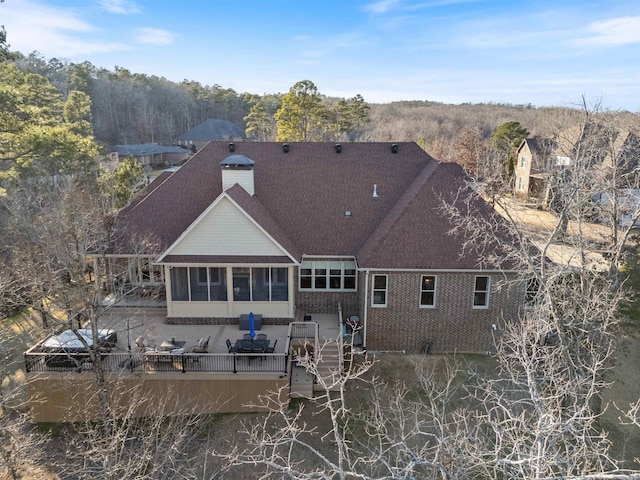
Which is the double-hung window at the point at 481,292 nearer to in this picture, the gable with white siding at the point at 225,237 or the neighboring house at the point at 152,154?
the gable with white siding at the point at 225,237

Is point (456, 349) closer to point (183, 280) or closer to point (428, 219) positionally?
point (428, 219)

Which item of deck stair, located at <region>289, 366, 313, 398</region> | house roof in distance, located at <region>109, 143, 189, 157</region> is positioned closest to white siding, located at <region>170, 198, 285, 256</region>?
deck stair, located at <region>289, 366, 313, 398</region>

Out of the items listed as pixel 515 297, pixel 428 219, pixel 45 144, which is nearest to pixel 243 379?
pixel 428 219

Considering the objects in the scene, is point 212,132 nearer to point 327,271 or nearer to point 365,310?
point 327,271

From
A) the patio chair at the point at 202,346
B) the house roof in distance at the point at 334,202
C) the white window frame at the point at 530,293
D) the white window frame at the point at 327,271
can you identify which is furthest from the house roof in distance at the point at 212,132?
the white window frame at the point at 530,293

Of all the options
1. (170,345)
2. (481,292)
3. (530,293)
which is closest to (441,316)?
(481,292)

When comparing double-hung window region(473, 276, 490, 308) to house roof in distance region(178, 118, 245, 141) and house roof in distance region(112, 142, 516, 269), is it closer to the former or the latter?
house roof in distance region(112, 142, 516, 269)
